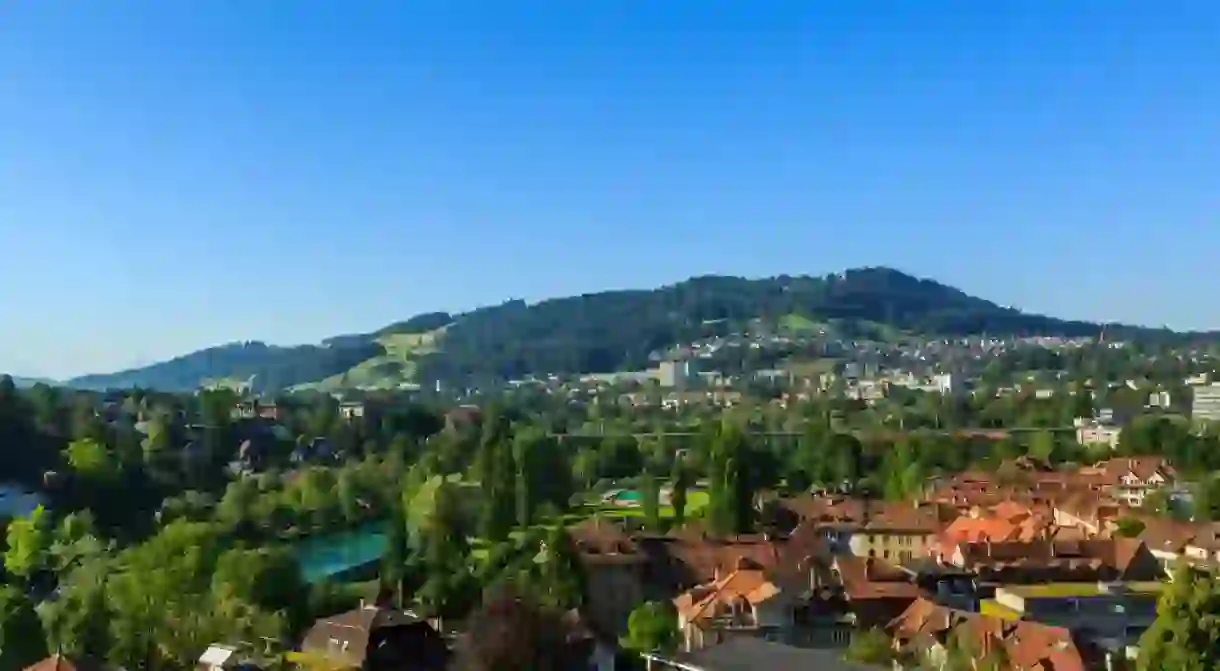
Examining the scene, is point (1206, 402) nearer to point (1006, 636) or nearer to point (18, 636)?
point (1006, 636)

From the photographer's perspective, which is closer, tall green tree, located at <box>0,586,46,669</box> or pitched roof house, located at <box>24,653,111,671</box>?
pitched roof house, located at <box>24,653,111,671</box>

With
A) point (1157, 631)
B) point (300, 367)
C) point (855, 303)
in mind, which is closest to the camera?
point (1157, 631)

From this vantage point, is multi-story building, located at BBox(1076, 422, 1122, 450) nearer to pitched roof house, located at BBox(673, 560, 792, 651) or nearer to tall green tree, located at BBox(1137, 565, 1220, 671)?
pitched roof house, located at BBox(673, 560, 792, 651)

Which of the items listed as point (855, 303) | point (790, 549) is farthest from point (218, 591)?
point (855, 303)

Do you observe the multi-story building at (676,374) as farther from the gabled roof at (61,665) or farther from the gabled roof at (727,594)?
the gabled roof at (61,665)

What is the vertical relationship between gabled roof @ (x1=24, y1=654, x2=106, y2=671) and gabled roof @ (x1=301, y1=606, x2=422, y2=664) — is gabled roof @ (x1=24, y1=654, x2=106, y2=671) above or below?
above

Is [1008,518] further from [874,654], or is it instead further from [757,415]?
[757,415]

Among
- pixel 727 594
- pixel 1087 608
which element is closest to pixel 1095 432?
pixel 1087 608

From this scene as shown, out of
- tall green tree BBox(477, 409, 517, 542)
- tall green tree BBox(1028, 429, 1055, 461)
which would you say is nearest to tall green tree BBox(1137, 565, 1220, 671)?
tall green tree BBox(477, 409, 517, 542)
